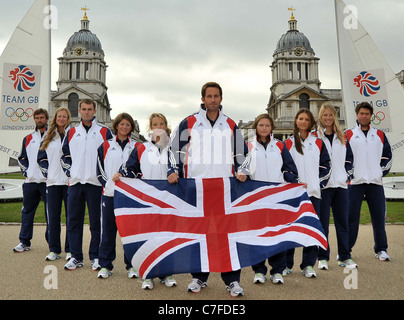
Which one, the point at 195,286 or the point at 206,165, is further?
the point at 206,165

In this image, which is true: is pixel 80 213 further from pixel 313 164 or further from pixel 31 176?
pixel 313 164

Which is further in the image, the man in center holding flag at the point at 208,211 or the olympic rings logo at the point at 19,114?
the olympic rings logo at the point at 19,114

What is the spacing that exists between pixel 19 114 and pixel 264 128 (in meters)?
6.67

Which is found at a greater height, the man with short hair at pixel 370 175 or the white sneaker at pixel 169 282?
the man with short hair at pixel 370 175

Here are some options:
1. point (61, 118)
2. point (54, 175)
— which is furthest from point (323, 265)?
point (61, 118)

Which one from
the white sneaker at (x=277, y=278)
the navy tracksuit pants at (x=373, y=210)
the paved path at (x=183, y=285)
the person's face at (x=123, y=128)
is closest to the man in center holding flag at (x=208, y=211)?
the paved path at (x=183, y=285)

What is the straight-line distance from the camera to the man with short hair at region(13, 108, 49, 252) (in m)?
6.15

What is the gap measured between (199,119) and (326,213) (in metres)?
2.31

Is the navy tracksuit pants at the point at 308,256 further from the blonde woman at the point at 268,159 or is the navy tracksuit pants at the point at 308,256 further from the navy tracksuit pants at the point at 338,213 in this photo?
the blonde woman at the point at 268,159

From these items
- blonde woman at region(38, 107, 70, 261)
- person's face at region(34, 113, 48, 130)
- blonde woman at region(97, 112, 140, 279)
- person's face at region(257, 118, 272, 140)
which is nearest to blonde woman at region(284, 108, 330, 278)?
person's face at region(257, 118, 272, 140)

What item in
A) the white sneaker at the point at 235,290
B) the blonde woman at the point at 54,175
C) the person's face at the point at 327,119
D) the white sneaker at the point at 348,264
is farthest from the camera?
the blonde woman at the point at 54,175

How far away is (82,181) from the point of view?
4953mm

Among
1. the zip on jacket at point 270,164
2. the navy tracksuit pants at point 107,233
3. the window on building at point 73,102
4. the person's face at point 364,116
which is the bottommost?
the navy tracksuit pants at point 107,233

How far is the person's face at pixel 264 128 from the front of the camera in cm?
452
